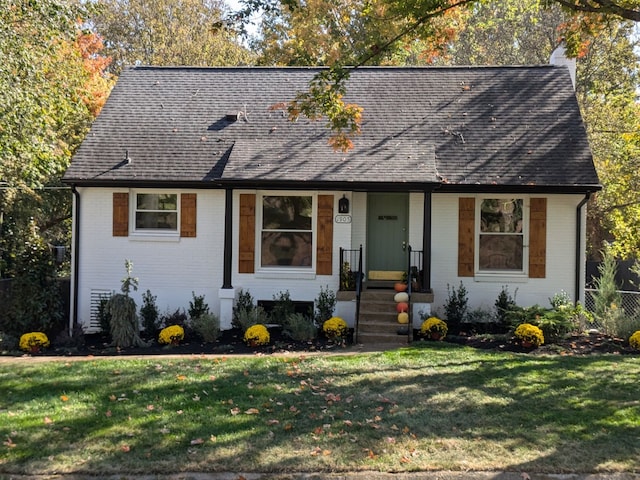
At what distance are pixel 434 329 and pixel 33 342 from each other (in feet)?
25.1

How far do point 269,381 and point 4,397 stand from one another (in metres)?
3.17

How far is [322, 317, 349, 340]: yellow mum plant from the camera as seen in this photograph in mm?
11816

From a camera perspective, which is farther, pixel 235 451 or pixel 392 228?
pixel 392 228

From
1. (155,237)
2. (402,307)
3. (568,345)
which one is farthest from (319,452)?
(155,237)

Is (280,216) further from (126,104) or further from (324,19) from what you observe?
(324,19)

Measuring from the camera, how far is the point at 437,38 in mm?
11391

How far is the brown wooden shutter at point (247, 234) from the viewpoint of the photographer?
44.7ft

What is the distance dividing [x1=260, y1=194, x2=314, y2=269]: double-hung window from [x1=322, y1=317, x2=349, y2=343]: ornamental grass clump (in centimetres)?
205

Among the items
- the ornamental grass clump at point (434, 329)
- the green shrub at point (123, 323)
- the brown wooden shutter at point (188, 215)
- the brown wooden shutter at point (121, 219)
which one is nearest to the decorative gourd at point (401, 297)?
the ornamental grass clump at point (434, 329)

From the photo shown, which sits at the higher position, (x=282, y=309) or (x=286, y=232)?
(x=286, y=232)

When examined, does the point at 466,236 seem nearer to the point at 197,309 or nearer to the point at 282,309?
the point at 282,309

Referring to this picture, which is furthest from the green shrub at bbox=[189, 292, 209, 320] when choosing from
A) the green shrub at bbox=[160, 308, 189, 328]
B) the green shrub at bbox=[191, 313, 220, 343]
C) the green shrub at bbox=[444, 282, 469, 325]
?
the green shrub at bbox=[444, 282, 469, 325]

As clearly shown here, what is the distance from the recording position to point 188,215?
13.9 meters

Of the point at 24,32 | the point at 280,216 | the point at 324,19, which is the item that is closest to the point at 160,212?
the point at 280,216
